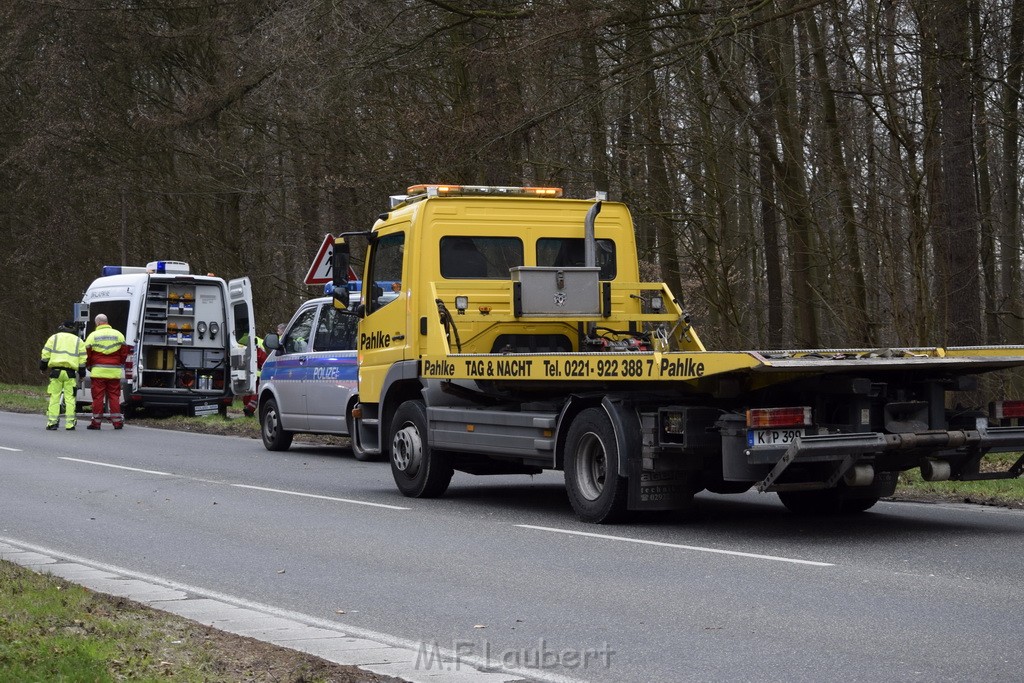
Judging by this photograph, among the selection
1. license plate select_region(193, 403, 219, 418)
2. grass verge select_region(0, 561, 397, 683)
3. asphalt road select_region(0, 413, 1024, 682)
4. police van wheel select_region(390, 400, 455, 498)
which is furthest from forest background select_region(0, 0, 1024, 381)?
grass verge select_region(0, 561, 397, 683)

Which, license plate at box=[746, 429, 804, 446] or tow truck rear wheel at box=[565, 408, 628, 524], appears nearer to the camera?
license plate at box=[746, 429, 804, 446]

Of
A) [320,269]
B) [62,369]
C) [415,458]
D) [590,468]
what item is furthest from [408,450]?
[62,369]

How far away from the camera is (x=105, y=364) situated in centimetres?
2284

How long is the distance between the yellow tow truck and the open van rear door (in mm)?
11067

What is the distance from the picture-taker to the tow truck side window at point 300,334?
60.2 feet

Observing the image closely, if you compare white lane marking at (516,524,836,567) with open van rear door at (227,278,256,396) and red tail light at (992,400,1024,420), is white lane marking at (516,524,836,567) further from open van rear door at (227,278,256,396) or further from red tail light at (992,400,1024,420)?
open van rear door at (227,278,256,396)

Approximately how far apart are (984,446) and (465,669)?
528cm

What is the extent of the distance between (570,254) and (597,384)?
105 inches

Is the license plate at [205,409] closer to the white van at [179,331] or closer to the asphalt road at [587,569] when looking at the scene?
the white van at [179,331]

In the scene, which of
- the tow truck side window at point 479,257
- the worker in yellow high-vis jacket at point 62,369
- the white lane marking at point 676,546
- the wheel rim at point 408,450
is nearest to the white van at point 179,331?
the worker in yellow high-vis jacket at point 62,369

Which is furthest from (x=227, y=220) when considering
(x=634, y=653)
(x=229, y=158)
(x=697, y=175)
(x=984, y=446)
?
(x=634, y=653)

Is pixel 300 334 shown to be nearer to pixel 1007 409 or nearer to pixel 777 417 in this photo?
pixel 777 417

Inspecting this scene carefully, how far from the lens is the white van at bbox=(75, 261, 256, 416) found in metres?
25.3

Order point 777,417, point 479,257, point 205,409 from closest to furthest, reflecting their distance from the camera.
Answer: point 777,417, point 479,257, point 205,409
